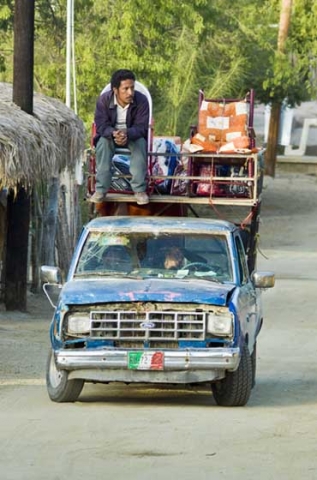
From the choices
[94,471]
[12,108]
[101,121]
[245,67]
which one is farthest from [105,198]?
[245,67]

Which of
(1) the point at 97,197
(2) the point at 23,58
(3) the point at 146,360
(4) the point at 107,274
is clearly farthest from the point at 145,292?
(2) the point at 23,58

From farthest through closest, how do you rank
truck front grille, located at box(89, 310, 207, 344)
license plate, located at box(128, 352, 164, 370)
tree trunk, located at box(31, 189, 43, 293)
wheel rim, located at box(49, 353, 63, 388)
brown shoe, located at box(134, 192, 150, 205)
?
tree trunk, located at box(31, 189, 43, 293)
brown shoe, located at box(134, 192, 150, 205)
wheel rim, located at box(49, 353, 63, 388)
truck front grille, located at box(89, 310, 207, 344)
license plate, located at box(128, 352, 164, 370)

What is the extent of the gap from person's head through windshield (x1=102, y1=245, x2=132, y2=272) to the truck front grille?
0.96 m

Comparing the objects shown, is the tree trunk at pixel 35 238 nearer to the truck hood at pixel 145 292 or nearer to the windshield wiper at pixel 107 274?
the windshield wiper at pixel 107 274

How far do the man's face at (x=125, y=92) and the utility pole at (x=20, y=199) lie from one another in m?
3.19

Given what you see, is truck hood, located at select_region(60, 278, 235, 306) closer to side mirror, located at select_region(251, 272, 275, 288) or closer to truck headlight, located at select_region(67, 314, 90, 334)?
truck headlight, located at select_region(67, 314, 90, 334)

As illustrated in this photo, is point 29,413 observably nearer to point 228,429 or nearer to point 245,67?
point 228,429

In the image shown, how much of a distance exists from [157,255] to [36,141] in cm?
588

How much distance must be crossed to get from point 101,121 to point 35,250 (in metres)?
6.73

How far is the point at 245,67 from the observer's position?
39.1 meters

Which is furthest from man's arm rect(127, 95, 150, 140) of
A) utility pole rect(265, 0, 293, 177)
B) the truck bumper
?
utility pole rect(265, 0, 293, 177)

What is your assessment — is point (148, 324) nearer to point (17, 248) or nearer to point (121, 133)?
point (121, 133)

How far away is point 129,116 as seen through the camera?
53.0ft

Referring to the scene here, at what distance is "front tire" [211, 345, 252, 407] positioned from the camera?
11805 mm
